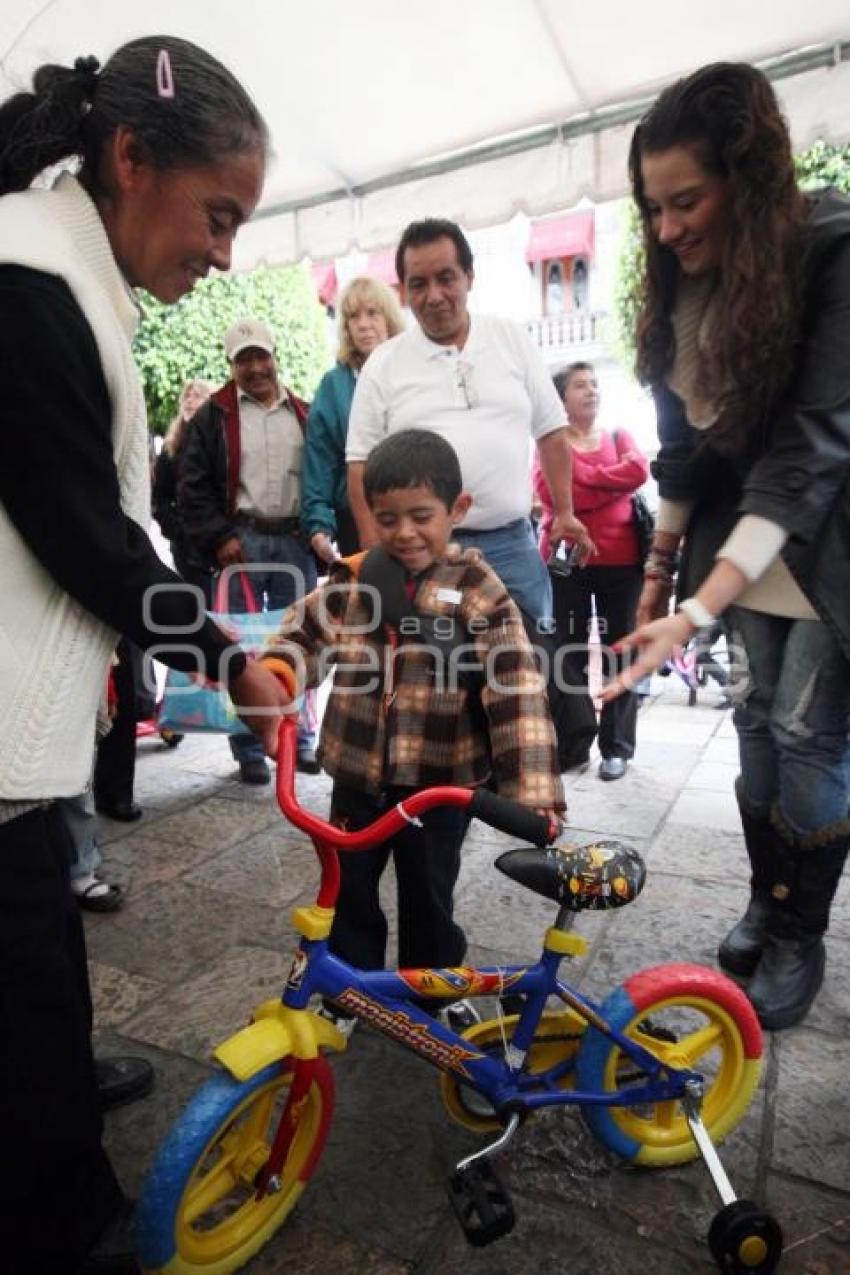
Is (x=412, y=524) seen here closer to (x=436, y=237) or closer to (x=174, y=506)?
(x=436, y=237)

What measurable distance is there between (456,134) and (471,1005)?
129 inches

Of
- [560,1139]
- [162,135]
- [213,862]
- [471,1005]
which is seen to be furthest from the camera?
[213,862]

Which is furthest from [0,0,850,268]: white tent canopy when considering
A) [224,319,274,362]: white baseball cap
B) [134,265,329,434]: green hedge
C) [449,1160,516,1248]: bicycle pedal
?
[134,265,329,434]: green hedge

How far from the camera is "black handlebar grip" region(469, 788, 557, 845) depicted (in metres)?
1.18

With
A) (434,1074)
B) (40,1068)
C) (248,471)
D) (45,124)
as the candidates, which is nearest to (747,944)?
(434,1074)

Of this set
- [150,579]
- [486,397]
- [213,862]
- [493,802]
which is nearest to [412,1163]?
[493,802]

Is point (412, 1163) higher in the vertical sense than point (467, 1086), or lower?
lower

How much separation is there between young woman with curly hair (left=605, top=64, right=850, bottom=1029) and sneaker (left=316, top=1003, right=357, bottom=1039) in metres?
0.97

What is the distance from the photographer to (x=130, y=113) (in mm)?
1066

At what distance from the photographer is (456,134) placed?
3318mm

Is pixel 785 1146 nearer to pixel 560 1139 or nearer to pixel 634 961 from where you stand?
pixel 560 1139

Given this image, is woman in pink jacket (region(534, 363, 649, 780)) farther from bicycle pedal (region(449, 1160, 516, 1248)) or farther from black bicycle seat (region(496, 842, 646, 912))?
bicycle pedal (region(449, 1160, 516, 1248))

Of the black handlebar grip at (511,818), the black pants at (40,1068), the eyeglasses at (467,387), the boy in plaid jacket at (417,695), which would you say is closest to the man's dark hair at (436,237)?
the eyeglasses at (467,387)

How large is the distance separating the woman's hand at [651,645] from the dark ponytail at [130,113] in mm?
958
